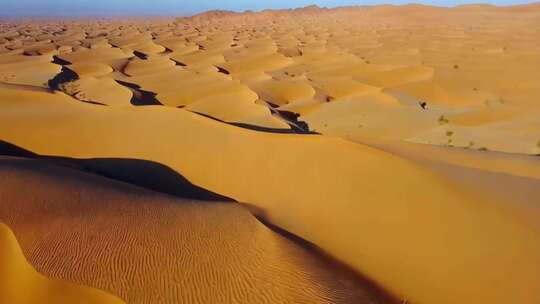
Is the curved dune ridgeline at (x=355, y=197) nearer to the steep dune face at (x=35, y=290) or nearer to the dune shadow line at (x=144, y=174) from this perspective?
the dune shadow line at (x=144, y=174)

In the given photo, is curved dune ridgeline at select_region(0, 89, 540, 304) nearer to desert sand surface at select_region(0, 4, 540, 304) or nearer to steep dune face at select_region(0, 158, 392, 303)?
desert sand surface at select_region(0, 4, 540, 304)

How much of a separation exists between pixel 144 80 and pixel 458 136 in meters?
15.5

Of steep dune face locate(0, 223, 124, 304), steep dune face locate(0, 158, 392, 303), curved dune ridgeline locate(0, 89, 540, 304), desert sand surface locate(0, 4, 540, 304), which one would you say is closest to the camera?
steep dune face locate(0, 223, 124, 304)

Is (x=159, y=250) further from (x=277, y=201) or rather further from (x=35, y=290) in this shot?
(x=277, y=201)

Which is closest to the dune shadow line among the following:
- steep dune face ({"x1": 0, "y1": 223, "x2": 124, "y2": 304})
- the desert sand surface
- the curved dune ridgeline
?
the desert sand surface

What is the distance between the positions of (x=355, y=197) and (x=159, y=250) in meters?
3.07

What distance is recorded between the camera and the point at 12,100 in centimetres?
1352

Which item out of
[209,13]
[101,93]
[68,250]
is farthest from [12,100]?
[209,13]

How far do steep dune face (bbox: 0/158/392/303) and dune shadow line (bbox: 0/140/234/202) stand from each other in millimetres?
1120

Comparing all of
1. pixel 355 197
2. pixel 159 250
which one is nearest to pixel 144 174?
pixel 159 250

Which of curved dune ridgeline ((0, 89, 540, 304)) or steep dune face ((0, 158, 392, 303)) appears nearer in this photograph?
steep dune face ((0, 158, 392, 303))

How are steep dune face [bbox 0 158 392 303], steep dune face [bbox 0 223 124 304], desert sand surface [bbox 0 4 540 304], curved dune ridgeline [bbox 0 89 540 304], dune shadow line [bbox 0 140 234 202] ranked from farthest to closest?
dune shadow line [bbox 0 140 234 202], curved dune ridgeline [bbox 0 89 540 304], desert sand surface [bbox 0 4 540 304], steep dune face [bbox 0 158 392 303], steep dune face [bbox 0 223 124 304]

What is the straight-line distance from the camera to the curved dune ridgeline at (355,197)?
5.17 metres

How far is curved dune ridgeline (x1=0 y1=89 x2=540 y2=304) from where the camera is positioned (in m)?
5.17
